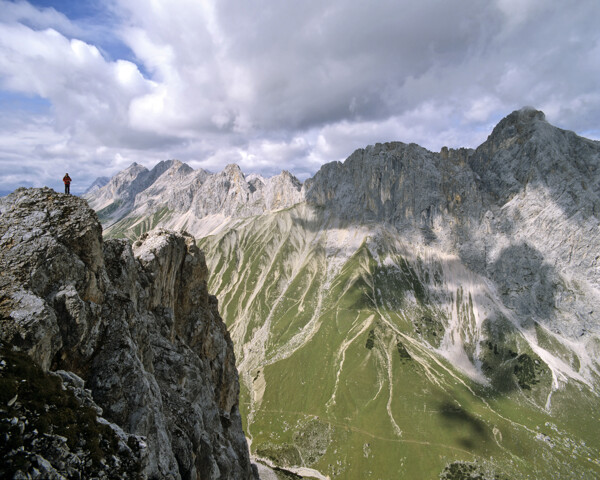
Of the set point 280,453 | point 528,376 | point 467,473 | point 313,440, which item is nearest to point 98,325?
point 280,453

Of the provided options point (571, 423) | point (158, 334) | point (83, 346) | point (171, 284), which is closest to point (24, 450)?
point (83, 346)

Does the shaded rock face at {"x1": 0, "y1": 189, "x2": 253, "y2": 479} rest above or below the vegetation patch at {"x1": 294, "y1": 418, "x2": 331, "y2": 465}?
above

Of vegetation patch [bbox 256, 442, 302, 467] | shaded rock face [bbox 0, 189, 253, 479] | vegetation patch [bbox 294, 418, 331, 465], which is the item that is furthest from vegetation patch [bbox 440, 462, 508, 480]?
shaded rock face [bbox 0, 189, 253, 479]

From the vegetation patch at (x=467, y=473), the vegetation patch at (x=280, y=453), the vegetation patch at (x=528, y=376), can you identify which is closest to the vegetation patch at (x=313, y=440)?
the vegetation patch at (x=280, y=453)

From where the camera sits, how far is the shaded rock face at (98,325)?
22.8 m

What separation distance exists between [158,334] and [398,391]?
17473 cm

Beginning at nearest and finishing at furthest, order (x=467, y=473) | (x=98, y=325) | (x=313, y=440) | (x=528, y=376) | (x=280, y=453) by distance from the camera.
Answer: (x=98, y=325) < (x=467, y=473) < (x=280, y=453) < (x=313, y=440) < (x=528, y=376)

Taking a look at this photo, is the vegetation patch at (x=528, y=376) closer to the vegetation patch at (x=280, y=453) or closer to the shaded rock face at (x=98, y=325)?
the vegetation patch at (x=280, y=453)

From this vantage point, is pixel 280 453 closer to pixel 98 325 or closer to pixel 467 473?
pixel 467 473

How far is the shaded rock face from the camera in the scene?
2277 cm

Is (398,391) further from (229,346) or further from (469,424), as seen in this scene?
(229,346)

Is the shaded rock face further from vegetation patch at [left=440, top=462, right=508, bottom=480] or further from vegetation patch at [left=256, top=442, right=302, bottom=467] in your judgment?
vegetation patch at [left=440, top=462, right=508, bottom=480]

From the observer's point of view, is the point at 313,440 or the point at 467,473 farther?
the point at 313,440

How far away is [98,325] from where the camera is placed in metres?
27.8
